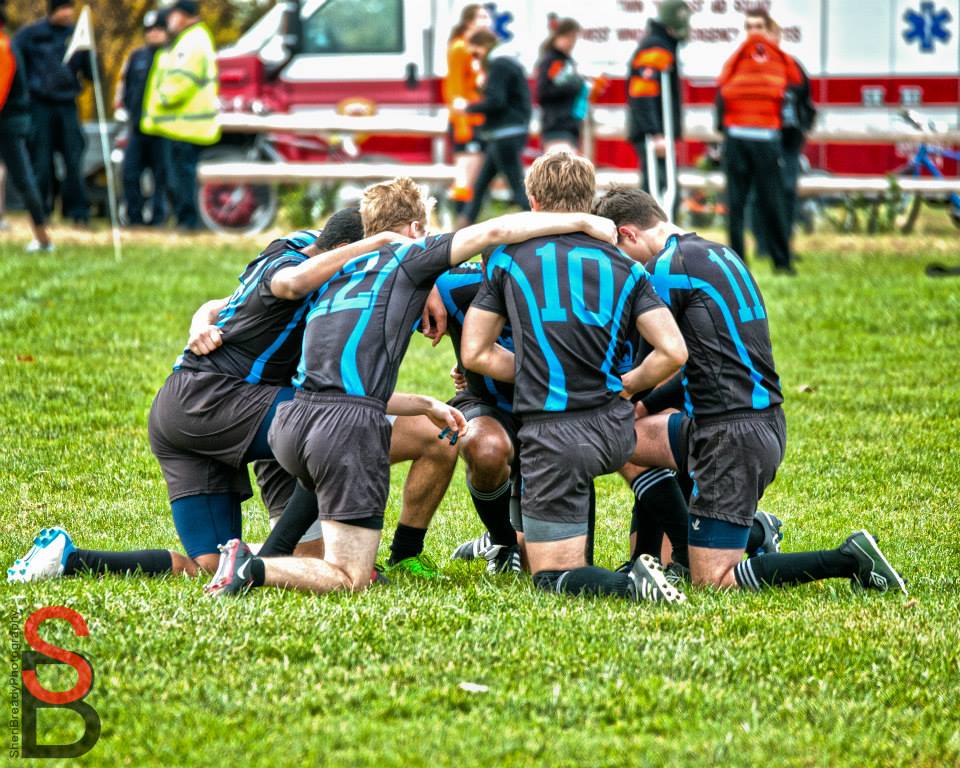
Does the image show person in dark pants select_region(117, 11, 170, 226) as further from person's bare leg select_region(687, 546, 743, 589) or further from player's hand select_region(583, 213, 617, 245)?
person's bare leg select_region(687, 546, 743, 589)

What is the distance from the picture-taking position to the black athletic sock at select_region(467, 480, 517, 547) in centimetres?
554

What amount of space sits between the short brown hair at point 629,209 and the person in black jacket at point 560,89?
859 cm

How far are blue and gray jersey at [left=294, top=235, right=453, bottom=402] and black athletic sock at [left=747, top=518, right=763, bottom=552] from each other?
Result: 1.62 metres

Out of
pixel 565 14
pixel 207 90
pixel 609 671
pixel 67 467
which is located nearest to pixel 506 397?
pixel 609 671

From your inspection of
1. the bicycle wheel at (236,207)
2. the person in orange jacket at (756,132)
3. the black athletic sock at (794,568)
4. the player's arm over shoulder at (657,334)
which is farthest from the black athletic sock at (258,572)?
the bicycle wheel at (236,207)

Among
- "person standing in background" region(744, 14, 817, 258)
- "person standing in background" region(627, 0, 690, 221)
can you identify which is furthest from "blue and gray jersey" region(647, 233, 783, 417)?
"person standing in background" region(744, 14, 817, 258)

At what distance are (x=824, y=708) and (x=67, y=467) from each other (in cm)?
464

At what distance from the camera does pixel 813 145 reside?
59.6 feet

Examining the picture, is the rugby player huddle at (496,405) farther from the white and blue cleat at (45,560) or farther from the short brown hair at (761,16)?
the short brown hair at (761,16)

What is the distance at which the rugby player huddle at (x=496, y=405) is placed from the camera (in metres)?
4.79

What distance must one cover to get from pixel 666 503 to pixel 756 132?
26.1 ft

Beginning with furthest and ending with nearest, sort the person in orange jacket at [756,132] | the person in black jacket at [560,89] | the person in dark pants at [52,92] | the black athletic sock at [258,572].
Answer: the person in dark pants at [52,92], the person in black jacket at [560,89], the person in orange jacket at [756,132], the black athletic sock at [258,572]

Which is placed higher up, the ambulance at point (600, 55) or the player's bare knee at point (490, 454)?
the ambulance at point (600, 55)

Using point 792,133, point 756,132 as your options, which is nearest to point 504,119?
point 756,132
